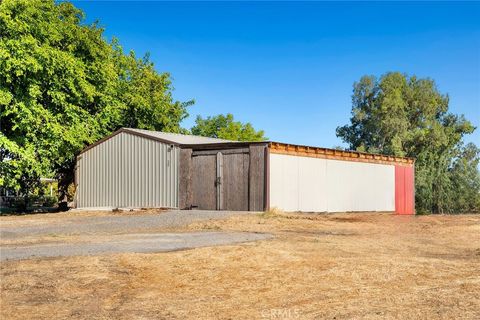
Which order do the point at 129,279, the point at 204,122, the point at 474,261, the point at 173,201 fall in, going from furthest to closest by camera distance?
the point at 204,122, the point at 173,201, the point at 474,261, the point at 129,279

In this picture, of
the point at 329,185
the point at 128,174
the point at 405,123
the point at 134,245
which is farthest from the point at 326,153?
the point at 405,123

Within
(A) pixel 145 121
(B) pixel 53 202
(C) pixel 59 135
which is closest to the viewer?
(C) pixel 59 135

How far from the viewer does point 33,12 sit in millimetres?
29078

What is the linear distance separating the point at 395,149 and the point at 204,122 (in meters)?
27.6

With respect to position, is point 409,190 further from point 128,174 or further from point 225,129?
point 225,129

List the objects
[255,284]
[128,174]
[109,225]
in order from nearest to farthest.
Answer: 1. [255,284]
2. [109,225]
3. [128,174]

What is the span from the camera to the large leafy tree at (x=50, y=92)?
89.0ft

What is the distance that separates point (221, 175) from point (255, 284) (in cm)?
1640

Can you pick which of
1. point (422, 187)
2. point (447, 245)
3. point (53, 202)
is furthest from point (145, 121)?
point (447, 245)

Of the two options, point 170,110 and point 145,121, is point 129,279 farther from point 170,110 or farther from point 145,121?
point 170,110

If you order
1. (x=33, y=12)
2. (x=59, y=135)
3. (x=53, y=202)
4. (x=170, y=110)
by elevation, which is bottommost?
(x=53, y=202)

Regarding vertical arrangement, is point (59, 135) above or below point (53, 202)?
above

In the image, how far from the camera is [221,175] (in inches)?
970

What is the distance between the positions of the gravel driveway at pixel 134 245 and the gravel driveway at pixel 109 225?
2.79 metres
